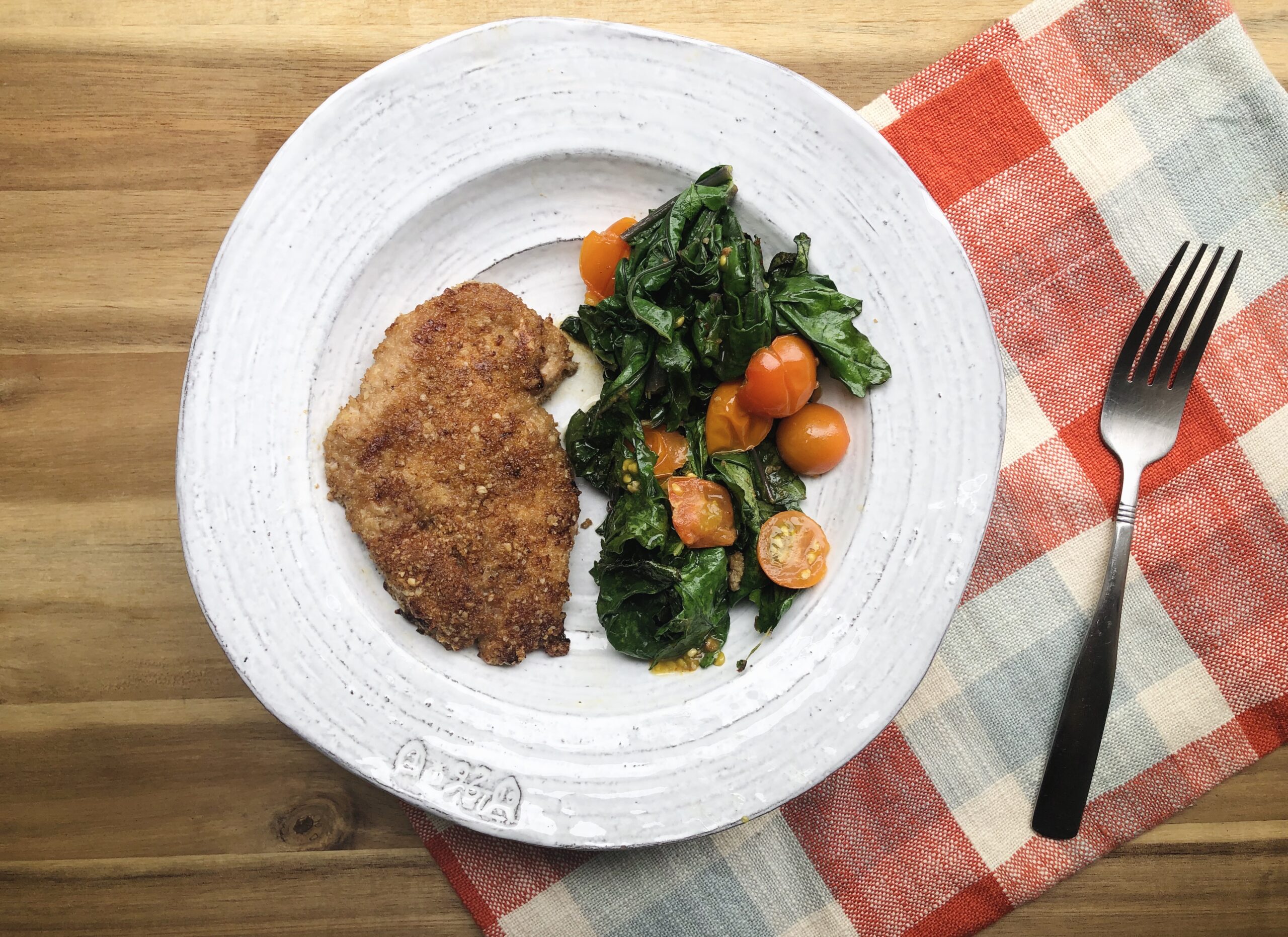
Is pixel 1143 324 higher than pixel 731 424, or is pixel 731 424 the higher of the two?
pixel 731 424

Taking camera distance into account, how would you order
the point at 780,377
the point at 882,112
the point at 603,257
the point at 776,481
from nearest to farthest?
the point at 780,377 → the point at 603,257 → the point at 776,481 → the point at 882,112

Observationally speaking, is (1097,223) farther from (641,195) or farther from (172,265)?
(172,265)

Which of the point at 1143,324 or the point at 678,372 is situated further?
the point at 1143,324

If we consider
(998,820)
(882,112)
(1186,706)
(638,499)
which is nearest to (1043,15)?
(882,112)

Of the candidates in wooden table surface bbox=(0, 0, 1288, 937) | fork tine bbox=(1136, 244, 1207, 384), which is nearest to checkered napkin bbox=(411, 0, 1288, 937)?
fork tine bbox=(1136, 244, 1207, 384)

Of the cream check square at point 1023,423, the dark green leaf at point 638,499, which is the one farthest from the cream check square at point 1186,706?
the dark green leaf at point 638,499

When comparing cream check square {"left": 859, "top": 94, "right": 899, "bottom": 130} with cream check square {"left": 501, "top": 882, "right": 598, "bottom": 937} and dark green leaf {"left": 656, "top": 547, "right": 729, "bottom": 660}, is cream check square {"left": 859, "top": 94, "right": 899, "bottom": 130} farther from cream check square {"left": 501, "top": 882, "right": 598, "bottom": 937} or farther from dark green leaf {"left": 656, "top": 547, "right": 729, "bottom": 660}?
cream check square {"left": 501, "top": 882, "right": 598, "bottom": 937}

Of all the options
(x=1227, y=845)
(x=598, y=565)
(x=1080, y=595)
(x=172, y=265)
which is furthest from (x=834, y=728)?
(x=172, y=265)

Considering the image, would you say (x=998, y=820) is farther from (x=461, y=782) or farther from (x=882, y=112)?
(x=882, y=112)
